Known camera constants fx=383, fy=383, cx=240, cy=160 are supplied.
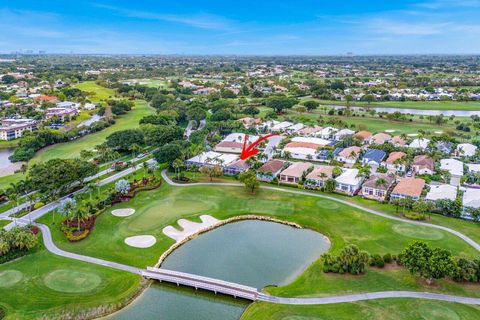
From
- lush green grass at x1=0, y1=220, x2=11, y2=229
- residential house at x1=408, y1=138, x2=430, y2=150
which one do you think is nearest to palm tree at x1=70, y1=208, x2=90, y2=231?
lush green grass at x1=0, y1=220, x2=11, y2=229

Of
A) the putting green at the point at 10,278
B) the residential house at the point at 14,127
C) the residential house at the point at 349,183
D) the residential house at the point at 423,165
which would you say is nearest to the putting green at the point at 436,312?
the residential house at the point at 349,183

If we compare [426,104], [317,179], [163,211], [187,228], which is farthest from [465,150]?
[426,104]

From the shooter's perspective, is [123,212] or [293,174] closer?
[123,212]

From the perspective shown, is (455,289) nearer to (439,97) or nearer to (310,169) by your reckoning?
(310,169)

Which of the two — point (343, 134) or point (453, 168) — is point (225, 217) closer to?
point (453, 168)

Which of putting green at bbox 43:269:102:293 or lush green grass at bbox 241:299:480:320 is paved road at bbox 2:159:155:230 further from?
lush green grass at bbox 241:299:480:320

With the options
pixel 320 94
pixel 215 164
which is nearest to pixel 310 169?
pixel 215 164
